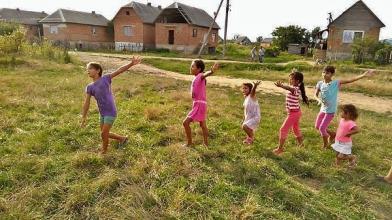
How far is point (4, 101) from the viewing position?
8062 mm

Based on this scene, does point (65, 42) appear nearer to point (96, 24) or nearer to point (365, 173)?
point (96, 24)

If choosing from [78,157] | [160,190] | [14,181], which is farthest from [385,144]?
[14,181]

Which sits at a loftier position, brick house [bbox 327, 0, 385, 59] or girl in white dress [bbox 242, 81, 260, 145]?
brick house [bbox 327, 0, 385, 59]

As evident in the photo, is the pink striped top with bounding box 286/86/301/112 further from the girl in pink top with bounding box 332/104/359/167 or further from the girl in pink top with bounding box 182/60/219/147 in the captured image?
the girl in pink top with bounding box 182/60/219/147

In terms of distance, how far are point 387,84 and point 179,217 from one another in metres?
15.4

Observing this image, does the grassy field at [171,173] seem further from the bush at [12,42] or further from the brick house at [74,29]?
the brick house at [74,29]

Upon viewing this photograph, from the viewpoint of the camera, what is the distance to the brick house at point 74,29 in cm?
4150

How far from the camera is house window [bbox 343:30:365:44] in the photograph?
102 ft

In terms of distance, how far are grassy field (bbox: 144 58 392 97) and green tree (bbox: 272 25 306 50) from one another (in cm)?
2583

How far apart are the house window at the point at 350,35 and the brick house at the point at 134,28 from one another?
68.5 ft

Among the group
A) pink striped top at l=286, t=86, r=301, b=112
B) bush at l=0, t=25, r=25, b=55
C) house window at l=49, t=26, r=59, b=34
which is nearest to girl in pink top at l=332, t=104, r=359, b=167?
pink striped top at l=286, t=86, r=301, b=112

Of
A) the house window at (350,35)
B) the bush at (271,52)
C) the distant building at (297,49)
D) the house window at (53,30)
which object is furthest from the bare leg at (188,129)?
the house window at (53,30)

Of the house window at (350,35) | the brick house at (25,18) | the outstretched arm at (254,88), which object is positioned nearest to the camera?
the outstretched arm at (254,88)

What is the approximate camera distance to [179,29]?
3769cm
